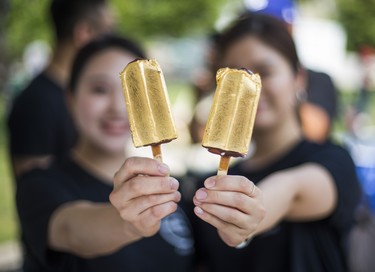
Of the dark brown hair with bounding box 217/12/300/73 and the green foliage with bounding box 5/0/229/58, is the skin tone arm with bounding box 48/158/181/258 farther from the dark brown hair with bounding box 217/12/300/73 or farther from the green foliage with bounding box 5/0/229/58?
the green foliage with bounding box 5/0/229/58

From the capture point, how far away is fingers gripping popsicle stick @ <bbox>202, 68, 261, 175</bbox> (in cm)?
122

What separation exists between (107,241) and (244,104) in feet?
Result: 2.08

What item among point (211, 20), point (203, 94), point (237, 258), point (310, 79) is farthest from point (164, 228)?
point (211, 20)

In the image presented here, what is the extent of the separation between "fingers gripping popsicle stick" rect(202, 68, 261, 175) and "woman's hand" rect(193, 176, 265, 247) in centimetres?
7

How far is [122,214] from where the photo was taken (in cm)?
129

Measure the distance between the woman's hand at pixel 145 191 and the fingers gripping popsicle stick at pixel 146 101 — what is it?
0.19 ft

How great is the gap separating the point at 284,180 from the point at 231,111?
2.00 feet

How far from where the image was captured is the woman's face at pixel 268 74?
210cm

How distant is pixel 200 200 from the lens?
123cm

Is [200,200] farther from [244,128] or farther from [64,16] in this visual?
[64,16]

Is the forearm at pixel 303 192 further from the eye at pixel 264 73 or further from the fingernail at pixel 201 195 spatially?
the fingernail at pixel 201 195

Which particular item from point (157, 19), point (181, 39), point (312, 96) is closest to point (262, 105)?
point (312, 96)

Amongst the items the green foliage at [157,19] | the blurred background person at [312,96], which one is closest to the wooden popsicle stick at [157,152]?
the blurred background person at [312,96]

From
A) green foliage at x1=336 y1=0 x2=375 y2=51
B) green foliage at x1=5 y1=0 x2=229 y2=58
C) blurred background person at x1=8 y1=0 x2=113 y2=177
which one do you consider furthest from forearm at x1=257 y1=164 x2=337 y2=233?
green foliage at x1=336 y1=0 x2=375 y2=51
